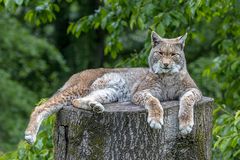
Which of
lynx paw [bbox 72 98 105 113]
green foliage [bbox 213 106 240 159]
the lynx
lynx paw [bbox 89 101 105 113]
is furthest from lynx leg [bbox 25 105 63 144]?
green foliage [bbox 213 106 240 159]

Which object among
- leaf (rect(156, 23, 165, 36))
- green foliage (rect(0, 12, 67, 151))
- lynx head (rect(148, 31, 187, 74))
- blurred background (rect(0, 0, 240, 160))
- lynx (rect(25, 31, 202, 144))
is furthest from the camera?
green foliage (rect(0, 12, 67, 151))

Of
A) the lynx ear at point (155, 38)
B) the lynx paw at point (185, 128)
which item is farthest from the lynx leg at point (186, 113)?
the lynx ear at point (155, 38)

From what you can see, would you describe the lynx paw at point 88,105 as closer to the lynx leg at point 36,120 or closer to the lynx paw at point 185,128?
the lynx leg at point 36,120

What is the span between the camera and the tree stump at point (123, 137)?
453 cm

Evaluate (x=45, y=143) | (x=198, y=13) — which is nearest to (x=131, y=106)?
(x=45, y=143)

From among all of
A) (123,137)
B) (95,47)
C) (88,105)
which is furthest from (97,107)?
(95,47)

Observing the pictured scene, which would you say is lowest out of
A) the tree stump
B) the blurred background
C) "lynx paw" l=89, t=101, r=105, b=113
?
the tree stump

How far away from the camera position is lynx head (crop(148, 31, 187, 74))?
5301mm

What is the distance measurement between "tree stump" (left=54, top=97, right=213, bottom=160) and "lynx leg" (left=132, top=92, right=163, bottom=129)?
46mm

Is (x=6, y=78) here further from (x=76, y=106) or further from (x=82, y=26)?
(x=76, y=106)

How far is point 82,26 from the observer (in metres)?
7.00

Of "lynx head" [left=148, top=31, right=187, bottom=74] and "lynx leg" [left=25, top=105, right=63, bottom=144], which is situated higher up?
"lynx head" [left=148, top=31, right=187, bottom=74]

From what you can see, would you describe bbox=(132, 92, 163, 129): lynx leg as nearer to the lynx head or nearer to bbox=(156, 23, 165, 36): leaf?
the lynx head

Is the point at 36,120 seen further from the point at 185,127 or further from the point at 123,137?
the point at 185,127
